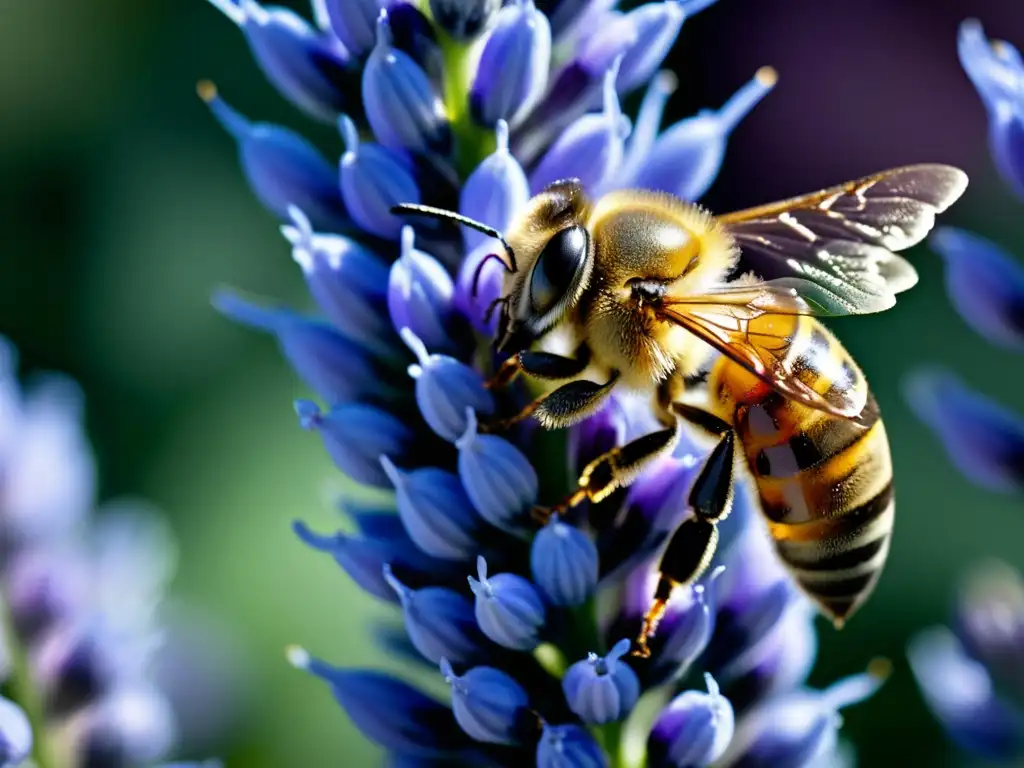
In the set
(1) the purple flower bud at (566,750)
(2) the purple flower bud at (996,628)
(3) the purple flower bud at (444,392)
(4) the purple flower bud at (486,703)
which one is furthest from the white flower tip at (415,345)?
(2) the purple flower bud at (996,628)

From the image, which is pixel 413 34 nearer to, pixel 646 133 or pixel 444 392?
pixel 646 133

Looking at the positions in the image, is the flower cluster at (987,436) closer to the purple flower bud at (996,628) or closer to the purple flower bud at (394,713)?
the purple flower bud at (996,628)

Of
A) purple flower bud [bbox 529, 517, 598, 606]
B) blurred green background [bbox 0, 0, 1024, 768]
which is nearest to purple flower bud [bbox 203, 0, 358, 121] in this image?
purple flower bud [bbox 529, 517, 598, 606]

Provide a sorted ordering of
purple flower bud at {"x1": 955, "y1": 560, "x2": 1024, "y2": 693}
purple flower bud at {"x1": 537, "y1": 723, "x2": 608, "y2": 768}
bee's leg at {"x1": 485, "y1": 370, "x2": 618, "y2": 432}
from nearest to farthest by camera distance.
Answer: purple flower bud at {"x1": 537, "y1": 723, "x2": 608, "y2": 768}, bee's leg at {"x1": 485, "y1": 370, "x2": 618, "y2": 432}, purple flower bud at {"x1": 955, "y1": 560, "x2": 1024, "y2": 693}

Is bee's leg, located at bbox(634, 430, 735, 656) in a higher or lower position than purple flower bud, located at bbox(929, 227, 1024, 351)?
higher

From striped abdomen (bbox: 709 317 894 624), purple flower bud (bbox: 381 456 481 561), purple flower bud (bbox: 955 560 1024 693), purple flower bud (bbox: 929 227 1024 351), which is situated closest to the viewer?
purple flower bud (bbox: 381 456 481 561)

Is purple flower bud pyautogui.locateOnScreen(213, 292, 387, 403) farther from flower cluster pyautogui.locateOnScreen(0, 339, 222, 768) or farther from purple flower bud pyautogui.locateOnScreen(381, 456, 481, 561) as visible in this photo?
flower cluster pyautogui.locateOnScreen(0, 339, 222, 768)

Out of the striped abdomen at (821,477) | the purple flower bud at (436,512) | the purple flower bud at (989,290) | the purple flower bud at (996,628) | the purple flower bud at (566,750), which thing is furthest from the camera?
the purple flower bud at (996,628)
